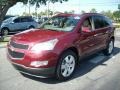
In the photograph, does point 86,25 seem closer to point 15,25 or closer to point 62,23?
point 62,23

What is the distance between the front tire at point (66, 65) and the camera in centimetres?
587

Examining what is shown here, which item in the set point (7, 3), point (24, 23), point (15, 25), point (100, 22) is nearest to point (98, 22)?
point (100, 22)

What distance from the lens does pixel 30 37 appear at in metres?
5.98

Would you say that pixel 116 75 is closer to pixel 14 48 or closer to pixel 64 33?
pixel 64 33

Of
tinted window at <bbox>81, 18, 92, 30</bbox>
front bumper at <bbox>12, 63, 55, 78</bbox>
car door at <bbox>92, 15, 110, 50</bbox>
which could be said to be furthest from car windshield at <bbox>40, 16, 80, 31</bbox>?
front bumper at <bbox>12, 63, 55, 78</bbox>

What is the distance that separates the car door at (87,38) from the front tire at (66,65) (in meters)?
0.49

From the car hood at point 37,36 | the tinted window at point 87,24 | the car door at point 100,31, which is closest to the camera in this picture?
the car hood at point 37,36

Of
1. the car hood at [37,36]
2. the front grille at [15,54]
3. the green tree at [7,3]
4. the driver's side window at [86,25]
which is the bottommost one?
the front grille at [15,54]

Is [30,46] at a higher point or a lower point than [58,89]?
higher

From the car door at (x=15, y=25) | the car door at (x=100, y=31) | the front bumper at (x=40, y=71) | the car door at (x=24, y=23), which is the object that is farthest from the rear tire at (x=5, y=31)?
the front bumper at (x=40, y=71)

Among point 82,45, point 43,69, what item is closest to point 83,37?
point 82,45

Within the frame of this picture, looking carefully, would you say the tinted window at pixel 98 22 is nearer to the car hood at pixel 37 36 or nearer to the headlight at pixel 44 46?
the car hood at pixel 37 36

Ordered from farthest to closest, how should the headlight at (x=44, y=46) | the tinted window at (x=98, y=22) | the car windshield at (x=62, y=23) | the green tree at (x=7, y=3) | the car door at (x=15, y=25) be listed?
the car door at (x=15, y=25) → the green tree at (x=7, y=3) → the tinted window at (x=98, y=22) → the car windshield at (x=62, y=23) → the headlight at (x=44, y=46)

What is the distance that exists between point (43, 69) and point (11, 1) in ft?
29.7
